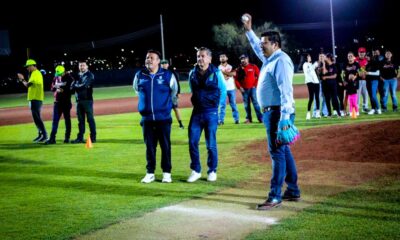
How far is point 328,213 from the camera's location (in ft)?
19.8

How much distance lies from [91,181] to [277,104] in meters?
3.89

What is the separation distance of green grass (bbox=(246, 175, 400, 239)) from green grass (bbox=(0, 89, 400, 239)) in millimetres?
1884

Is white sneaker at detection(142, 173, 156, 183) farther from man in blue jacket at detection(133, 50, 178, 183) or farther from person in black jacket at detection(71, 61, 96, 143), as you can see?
person in black jacket at detection(71, 61, 96, 143)

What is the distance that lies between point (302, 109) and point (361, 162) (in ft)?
36.6

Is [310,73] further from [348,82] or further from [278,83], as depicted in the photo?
[278,83]

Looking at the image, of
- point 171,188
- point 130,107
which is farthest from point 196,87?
point 130,107

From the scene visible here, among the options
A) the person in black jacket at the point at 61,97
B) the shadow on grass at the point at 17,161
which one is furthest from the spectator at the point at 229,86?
the shadow on grass at the point at 17,161

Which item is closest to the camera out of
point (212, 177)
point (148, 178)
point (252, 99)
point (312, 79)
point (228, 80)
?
point (212, 177)

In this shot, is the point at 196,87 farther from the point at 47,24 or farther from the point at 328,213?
the point at 47,24

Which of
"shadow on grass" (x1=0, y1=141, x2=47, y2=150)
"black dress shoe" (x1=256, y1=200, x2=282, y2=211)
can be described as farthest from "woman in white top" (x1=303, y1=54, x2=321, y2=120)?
"black dress shoe" (x1=256, y1=200, x2=282, y2=211)

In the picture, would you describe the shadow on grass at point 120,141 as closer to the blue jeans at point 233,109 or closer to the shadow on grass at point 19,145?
the shadow on grass at point 19,145

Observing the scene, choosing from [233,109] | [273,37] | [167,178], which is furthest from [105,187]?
[233,109]

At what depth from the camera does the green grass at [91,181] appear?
6.32 m

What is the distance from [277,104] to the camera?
253 inches
